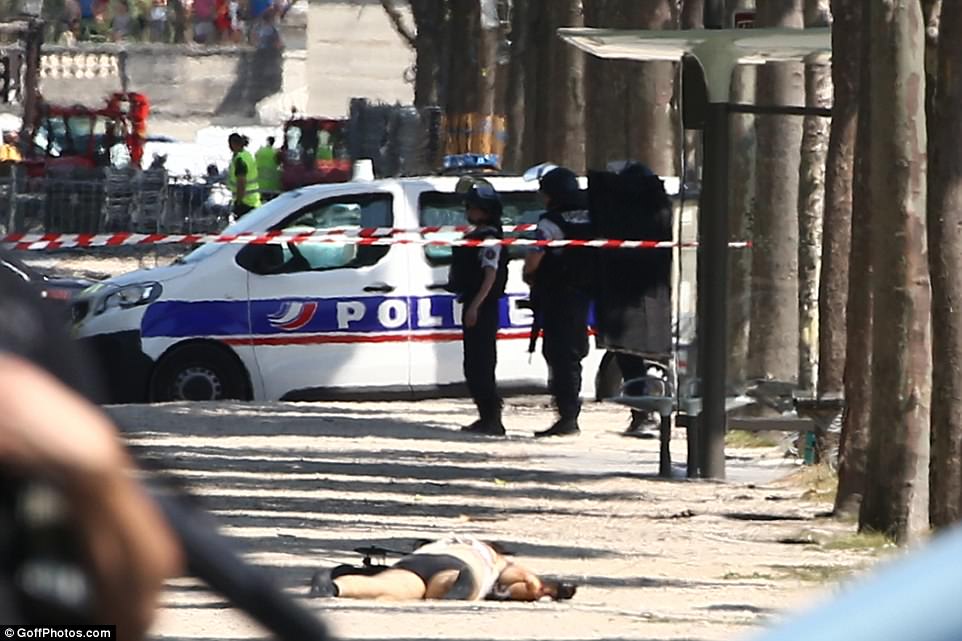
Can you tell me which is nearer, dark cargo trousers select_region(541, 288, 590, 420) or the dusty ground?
the dusty ground

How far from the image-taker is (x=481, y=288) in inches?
625

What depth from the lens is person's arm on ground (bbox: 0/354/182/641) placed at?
1814mm

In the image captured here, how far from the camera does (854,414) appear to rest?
12.2 meters

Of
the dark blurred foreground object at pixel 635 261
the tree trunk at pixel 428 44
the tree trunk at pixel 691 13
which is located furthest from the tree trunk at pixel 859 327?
the tree trunk at pixel 428 44

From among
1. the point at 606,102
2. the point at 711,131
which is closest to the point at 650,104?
the point at 606,102

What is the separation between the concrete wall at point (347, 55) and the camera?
249ft

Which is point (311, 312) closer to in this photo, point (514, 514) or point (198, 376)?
point (198, 376)

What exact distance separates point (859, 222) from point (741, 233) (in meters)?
5.30

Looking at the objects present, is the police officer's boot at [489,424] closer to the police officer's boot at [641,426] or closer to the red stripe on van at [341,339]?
the red stripe on van at [341,339]

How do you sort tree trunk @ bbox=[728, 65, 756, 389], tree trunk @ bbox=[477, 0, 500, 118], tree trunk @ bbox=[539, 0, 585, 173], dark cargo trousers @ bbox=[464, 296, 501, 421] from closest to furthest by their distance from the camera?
dark cargo trousers @ bbox=[464, 296, 501, 421] → tree trunk @ bbox=[728, 65, 756, 389] → tree trunk @ bbox=[539, 0, 585, 173] → tree trunk @ bbox=[477, 0, 500, 118]

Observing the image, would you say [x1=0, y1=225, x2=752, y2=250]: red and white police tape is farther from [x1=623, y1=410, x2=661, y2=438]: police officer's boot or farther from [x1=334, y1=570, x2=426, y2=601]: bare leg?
[x1=334, y1=570, x2=426, y2=601]: bare leg

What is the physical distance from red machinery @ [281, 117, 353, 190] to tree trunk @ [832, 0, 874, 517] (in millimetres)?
33304

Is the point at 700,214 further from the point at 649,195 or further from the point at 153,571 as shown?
the point at 153,571

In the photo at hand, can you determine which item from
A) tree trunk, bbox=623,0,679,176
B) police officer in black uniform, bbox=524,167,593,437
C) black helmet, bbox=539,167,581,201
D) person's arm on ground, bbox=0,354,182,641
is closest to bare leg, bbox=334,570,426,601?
police officer in black uniform, bbox=524,167,593,437
